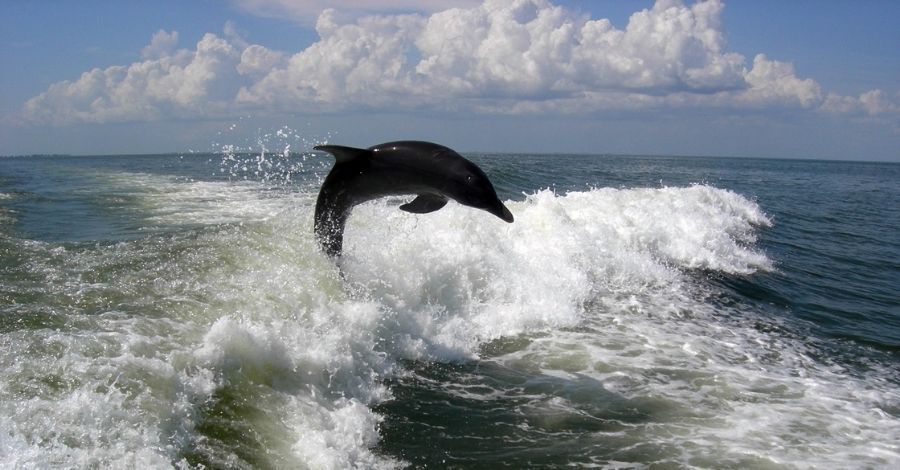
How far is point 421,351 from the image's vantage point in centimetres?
664

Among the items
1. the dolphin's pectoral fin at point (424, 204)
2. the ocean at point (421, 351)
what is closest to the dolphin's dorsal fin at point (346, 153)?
the dolphin's pectoral fin at point (424, 204)

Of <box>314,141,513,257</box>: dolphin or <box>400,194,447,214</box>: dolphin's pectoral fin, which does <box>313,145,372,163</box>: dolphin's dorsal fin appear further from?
<box>400,194,447,214</box>: dolphin's pectoral fin

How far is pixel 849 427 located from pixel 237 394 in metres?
5.11

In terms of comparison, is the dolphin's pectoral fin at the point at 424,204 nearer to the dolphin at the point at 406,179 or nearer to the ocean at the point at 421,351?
the dolphin at the point at 406,179

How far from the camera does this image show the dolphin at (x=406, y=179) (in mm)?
5324

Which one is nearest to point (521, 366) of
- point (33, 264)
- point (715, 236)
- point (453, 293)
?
point (453, 293)

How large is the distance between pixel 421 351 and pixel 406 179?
1950 millimetres

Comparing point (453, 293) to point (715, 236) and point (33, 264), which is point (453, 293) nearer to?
point (33, 264)

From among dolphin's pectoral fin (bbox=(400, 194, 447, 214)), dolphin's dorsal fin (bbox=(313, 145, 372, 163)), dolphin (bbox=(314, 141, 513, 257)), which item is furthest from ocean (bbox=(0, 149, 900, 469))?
dolphin's dorsal fin (bbox=(313, 145, 372, 163))

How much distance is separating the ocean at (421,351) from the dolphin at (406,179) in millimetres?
1220

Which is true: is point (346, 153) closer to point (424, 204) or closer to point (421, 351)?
point (424, 204)

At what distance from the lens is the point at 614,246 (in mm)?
11828

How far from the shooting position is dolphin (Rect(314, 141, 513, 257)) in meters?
5.32

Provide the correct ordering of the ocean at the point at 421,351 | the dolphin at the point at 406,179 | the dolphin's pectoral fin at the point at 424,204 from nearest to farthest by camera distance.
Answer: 1. the ocean at the point at 421,351
2. the dolphin at the point at 406,179
3. the dolphin's pectoral fin at the point at 424,204
